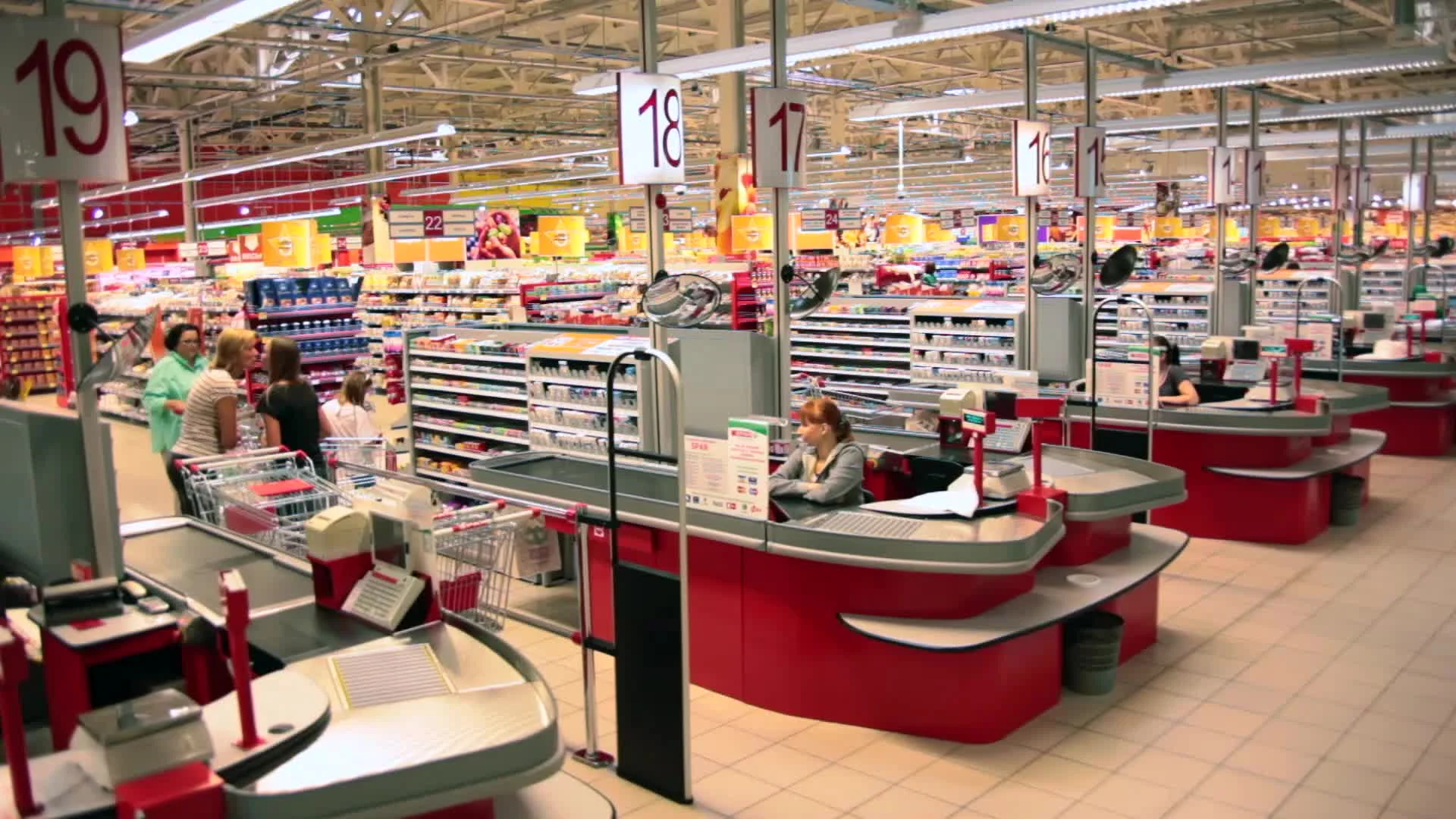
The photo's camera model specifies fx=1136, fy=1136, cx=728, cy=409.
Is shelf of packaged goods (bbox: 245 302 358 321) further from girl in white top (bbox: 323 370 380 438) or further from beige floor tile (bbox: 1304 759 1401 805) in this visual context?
beige floor tile (bbox: 1304 759 1401 805)

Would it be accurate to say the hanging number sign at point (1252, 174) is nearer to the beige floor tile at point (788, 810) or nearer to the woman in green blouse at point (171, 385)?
the beige floor tile at point (788, 810)

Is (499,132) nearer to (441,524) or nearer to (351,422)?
(351,422)

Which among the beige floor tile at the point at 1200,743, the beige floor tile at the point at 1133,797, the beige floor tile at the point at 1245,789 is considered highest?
the beige floor tile at the point at 1133,797

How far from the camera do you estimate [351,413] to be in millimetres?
7922

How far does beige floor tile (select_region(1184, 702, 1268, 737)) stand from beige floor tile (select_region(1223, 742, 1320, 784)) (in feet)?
0.55

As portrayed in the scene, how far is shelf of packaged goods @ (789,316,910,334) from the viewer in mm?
12348

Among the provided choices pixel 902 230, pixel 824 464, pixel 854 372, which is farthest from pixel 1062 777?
pixel 902 230

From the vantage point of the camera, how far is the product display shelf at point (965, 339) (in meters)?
10.4

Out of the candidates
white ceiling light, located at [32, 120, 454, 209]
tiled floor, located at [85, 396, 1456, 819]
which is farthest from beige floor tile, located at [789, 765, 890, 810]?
white ceiling light, located at [32, 120, 454, 209]

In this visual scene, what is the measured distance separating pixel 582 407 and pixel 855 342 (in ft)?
16.6

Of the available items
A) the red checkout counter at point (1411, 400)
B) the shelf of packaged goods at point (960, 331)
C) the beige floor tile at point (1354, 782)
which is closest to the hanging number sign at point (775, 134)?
the beige floor tile at point (1354, 782)

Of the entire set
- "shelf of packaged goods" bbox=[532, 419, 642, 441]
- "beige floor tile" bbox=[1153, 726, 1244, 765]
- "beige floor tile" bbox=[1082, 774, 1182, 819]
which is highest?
"shelf of packaged goods" bbox=[532, 419, 642, 441]

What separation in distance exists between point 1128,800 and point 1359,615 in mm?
3225

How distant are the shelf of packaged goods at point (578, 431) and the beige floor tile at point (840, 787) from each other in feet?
11.9
